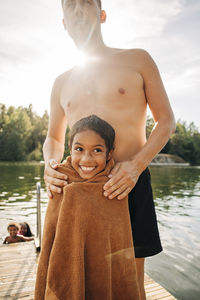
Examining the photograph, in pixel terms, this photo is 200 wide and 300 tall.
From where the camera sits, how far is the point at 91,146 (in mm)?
1584

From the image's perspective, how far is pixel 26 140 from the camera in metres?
57.0

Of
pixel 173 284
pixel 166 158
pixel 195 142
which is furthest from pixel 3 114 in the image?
pixel 173 284

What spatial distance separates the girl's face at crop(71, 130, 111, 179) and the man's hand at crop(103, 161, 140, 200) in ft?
0.38

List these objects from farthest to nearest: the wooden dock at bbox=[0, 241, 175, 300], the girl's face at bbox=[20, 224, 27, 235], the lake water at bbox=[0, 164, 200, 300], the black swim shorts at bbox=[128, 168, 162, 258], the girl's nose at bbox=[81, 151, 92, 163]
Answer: the girl's face at bbox=[20, 224, 27, 235] → the lake water at bbox=[0, 164, 200, 300] → the wooden dock at bbox=[0, 241, 175, 300] → the black swim shorts at bbox=[128, 168, 162, 258] → the girl's nose at bbox=[81, 151, 92, 163]

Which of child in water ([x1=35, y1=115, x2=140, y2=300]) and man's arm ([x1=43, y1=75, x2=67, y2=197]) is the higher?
man's arm ([x1=43, y1=75, x2=67, y2=197])

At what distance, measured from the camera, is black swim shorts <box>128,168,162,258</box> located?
1731mm

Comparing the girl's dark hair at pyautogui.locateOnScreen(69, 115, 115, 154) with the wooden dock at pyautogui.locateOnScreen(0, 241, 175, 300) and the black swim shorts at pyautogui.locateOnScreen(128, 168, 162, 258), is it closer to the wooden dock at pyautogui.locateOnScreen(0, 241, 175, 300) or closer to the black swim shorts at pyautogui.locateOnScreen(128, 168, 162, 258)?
the black swim shorts at pyautogui.locateOnScreen(128, 168, 162, 258)

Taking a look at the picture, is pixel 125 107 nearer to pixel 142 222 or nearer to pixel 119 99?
pixel 119 99

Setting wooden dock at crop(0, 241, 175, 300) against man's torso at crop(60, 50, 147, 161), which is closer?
man's torso at crop(60, 50, 147, 161)

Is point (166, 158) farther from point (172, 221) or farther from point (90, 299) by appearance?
point (90, 299)

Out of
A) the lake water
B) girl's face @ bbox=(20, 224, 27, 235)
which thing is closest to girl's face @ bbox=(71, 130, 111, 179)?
the lake water

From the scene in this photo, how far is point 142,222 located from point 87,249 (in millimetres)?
476

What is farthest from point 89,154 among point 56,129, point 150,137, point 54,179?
point 56,129

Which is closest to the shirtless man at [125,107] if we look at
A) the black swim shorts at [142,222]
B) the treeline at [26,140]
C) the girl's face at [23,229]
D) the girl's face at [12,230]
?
the black swim shorts at [142,222]
